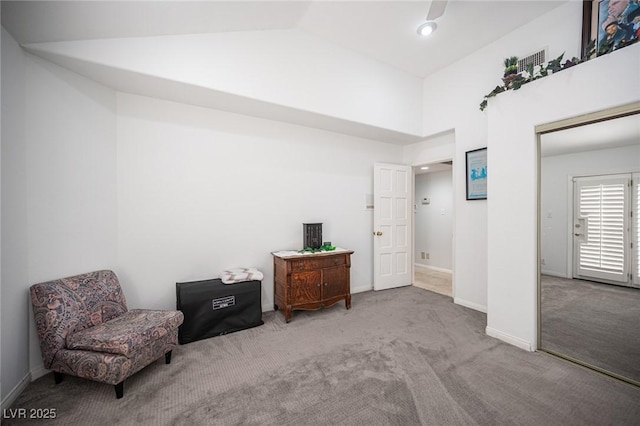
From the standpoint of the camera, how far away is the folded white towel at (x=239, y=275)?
288cm

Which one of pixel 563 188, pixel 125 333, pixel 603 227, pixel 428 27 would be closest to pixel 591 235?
pixel 603 227

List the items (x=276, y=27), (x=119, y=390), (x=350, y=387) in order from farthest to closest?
(x=276, y=27) < (x=350, y=387) < (x=119, y=390)

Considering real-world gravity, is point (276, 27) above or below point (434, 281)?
above

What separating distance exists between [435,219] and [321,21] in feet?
15.5

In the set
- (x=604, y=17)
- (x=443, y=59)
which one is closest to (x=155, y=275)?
(x=443, y=59)

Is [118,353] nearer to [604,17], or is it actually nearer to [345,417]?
[345,417]

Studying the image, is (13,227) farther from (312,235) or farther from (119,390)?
(312,235)

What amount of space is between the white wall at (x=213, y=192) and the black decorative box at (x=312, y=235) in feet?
0.66

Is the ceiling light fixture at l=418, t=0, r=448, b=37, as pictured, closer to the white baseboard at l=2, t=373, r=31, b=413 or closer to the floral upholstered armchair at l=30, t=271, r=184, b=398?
the floral upholstered armchair at l=30, t=271, r=184, b=398

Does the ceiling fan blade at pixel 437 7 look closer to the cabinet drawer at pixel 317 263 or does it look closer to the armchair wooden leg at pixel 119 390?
the cabinet drawer at pixel 317 263

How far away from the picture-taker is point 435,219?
598cm

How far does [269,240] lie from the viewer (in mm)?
3520

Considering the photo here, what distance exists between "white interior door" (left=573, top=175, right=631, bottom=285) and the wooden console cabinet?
3852 millimetres

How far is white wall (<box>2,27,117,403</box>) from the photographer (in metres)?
1.82
